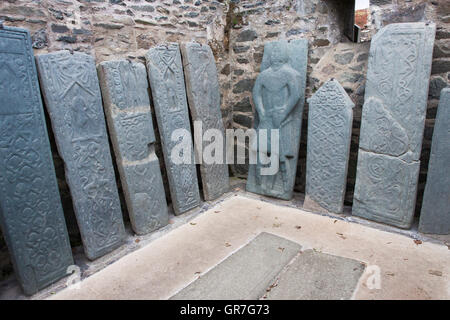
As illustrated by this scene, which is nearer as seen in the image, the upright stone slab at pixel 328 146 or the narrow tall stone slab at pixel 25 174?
the narrow tall stone slab at pixel 25 174

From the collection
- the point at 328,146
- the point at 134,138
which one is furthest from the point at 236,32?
the point at 134,138

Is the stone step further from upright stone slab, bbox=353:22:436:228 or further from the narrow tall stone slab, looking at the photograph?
the narrow tall stone slab

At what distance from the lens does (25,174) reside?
79.5 inches

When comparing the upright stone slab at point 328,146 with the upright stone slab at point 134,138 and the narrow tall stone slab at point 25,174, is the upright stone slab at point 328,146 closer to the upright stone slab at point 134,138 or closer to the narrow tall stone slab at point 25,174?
the upright stone slab at point 134,138

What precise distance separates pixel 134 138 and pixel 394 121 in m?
2.31

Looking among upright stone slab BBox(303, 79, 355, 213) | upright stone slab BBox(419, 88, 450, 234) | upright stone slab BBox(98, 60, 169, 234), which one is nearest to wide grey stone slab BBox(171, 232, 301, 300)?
upright stone slab BBox(303, 79, 355, 213)

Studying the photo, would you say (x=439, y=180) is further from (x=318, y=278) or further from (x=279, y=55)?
(x=279, y=55)

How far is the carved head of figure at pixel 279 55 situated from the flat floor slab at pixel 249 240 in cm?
→ 160

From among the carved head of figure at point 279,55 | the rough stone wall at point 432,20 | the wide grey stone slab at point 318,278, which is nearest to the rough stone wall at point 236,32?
the rough stone wall at point 432,20

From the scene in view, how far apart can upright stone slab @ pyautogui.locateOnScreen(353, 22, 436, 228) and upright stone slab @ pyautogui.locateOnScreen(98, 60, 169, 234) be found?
2.00 metres

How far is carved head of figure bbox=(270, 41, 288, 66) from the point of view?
3.34 m

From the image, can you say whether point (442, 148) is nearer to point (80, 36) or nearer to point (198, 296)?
point (198, 296)

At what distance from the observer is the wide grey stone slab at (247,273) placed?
204 centimetres
